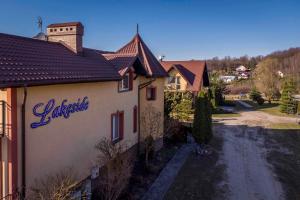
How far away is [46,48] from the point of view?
12.8 metres

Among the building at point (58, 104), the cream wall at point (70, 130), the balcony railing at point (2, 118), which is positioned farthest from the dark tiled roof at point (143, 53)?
the balcony railing at point (2, 118)

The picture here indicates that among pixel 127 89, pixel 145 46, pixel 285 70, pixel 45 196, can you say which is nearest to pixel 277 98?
pixel 285 70

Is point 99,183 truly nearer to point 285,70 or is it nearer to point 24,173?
point 24,173

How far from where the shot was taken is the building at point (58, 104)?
850cm

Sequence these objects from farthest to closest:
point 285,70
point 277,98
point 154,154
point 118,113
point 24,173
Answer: point 285,70
point 277,98
point 154,154
point 118,113
point 24,173

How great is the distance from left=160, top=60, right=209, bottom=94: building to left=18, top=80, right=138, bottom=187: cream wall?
1129 inches

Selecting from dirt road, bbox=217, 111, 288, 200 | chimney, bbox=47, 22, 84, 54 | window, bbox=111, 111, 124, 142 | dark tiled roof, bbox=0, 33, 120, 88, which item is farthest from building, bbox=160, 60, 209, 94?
dark tiled roof, bbox=0, 33, 120, 88

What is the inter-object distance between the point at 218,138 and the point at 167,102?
20.6 ft

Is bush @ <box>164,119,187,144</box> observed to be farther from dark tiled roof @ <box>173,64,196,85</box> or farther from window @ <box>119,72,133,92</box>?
dark tiled roof @ <box>173,64,196,85</box>

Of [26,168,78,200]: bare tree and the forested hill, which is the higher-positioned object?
the forested hill

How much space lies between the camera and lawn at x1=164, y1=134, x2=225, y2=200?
1411 centimetres

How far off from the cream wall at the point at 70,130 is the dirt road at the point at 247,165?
7.33m

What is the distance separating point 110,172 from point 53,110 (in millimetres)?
3578

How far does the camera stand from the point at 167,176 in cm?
1648
